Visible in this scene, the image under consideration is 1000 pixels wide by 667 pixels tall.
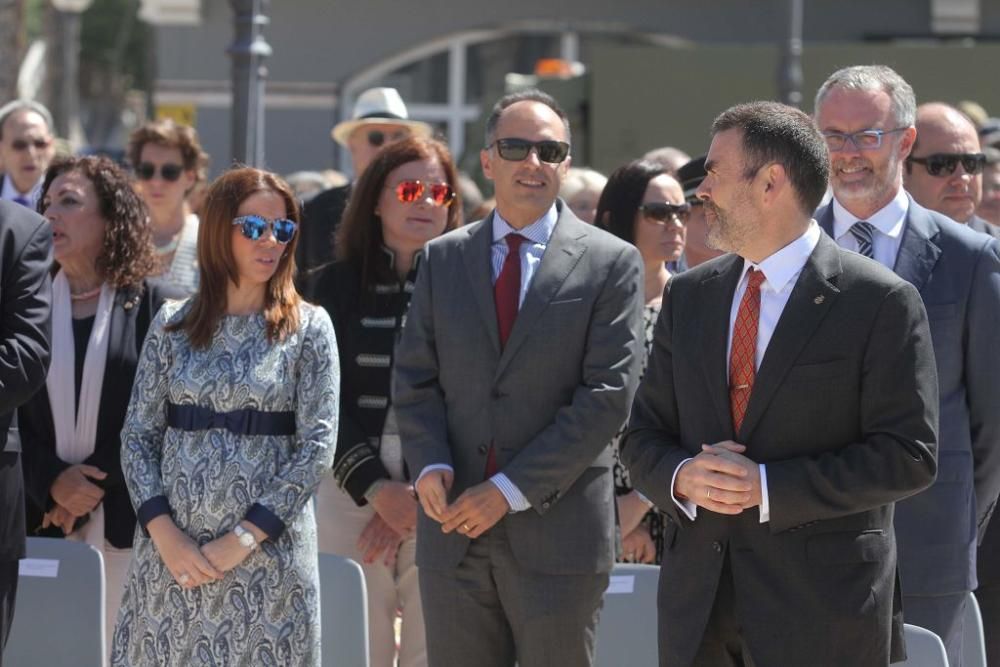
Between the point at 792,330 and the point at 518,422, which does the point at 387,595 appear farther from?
the point at 792,330

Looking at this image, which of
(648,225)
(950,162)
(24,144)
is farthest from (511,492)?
(24,144)

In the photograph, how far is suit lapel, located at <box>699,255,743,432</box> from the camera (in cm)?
382

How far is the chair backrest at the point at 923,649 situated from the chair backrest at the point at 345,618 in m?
1.79

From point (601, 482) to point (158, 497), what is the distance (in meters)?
1.39

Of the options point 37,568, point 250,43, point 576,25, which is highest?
point 576,25

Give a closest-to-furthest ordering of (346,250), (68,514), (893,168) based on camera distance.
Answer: (893,168) → (68,514) → (346,250)

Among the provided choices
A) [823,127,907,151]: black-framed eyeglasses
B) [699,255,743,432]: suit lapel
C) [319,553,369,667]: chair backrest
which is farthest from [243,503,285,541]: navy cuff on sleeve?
[823,127,907,151]: black-framed eyeglasses

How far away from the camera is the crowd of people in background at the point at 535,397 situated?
3.72 m

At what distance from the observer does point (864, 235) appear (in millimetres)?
4746

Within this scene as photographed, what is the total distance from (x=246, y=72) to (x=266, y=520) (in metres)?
4.12

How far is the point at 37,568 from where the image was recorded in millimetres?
5359

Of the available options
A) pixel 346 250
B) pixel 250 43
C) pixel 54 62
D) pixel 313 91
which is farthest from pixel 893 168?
pixel 54 62

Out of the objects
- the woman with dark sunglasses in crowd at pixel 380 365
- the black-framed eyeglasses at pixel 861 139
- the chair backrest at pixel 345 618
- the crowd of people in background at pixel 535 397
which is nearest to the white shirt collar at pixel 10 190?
the crowd of people in background at pixel 535 397

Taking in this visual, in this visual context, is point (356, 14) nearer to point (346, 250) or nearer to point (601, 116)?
point (601, 116)
